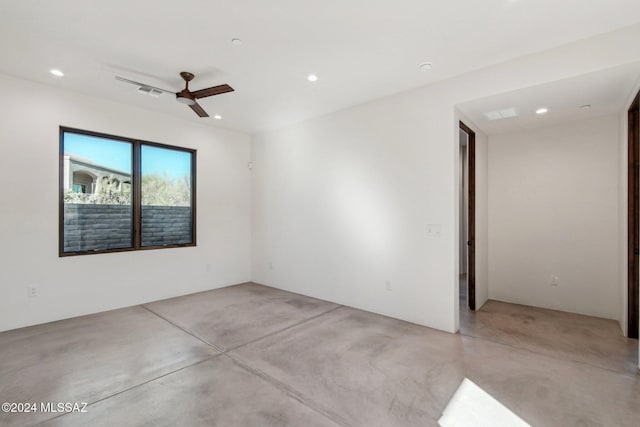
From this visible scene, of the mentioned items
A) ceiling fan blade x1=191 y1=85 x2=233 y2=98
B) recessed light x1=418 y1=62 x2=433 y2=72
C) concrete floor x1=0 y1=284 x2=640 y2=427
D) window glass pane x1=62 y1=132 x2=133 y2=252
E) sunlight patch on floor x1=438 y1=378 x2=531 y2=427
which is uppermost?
recessed light x1=418 y1=62 x2=433 y2=72

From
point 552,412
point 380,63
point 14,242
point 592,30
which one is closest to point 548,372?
point 552,412

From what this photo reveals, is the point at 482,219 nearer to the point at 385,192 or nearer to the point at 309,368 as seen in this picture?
the point at 385,192

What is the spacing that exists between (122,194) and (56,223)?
2.80 ft

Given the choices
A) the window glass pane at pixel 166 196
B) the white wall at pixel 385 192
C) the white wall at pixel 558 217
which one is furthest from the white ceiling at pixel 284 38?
the white wall at pixel 558 217

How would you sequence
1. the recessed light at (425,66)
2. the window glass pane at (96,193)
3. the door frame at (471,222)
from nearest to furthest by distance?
the recessed light at (425,66), the window glass pane at (96,193), the door frame at (471,222)

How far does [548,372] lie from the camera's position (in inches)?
99.1

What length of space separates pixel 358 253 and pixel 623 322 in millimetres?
3012

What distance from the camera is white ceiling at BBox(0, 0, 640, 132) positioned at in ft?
7.50

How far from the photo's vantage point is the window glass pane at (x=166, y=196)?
4.66m

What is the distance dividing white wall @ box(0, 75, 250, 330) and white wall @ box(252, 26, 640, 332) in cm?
109

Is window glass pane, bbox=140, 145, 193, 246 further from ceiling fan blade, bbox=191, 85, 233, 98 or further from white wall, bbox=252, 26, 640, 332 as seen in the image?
ceiling fan blade, bbox=191, 85, 233, 98

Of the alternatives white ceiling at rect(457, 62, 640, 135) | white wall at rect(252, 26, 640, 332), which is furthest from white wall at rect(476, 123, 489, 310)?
white wall at rect(252, 26, 640, 332)

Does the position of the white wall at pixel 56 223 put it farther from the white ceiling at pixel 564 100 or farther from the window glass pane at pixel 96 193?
the white ceiling at pixel 564 100

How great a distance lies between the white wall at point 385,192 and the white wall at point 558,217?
1682 mm
